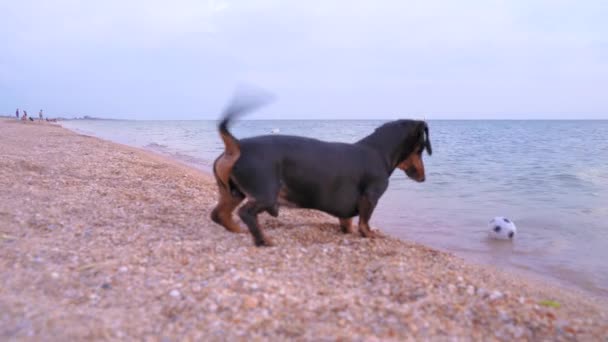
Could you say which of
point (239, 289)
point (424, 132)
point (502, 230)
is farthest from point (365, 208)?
point (502, 230)

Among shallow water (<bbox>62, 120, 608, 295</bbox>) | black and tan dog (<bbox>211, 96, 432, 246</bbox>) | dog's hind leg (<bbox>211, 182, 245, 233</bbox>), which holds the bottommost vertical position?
shallow water (<bbox>62, 120, 608, 295</bbox>)

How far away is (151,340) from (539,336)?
91.5 inches

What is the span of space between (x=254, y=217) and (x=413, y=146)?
7.76 ft

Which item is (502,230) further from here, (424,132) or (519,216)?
(424,132)

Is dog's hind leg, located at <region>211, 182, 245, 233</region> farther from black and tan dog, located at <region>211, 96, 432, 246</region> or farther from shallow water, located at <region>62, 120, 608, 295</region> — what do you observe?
shallow water, located at <region>62, 120, 608, 295</region>

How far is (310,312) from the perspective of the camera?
2881 millimetres

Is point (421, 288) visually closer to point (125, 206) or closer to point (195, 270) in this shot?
Answer: point (195, 270)

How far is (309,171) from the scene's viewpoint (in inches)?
185

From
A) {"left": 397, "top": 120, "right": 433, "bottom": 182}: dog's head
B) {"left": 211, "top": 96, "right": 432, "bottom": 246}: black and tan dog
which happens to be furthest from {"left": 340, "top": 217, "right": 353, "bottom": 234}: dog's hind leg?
{"left": 397, "top": 120, "right": 433, "bottom": 182}: dog's head

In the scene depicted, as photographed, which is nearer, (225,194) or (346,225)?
(225,194)

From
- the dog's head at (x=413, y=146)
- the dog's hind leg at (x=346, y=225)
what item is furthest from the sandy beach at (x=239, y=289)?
the dog's head at (x=413, y=146)

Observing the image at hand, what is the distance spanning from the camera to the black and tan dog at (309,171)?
436cm

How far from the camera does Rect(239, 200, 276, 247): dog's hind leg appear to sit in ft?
14.3

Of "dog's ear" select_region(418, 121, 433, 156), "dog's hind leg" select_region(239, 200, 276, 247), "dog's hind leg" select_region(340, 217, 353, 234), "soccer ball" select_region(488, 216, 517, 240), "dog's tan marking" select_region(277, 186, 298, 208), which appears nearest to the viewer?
"dog's hind leg" select_region(239, 200, 276, 247)
